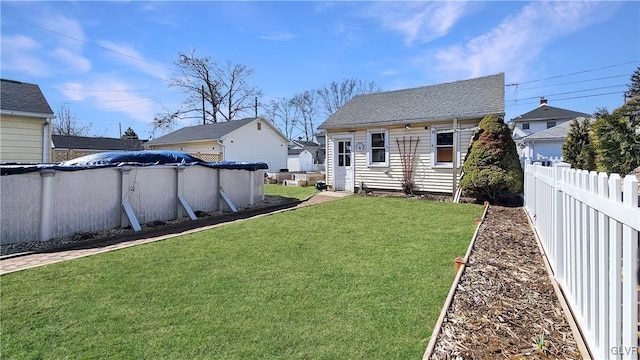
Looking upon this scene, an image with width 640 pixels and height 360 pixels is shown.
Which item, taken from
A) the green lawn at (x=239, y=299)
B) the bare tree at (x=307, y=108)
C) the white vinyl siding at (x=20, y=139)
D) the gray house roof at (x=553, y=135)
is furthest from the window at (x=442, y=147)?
the bare tree at (x=307, y=108)

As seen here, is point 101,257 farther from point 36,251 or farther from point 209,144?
point 209,144

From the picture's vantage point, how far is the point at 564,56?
1786 centimetres

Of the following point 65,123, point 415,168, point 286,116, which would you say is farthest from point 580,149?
point 65,123

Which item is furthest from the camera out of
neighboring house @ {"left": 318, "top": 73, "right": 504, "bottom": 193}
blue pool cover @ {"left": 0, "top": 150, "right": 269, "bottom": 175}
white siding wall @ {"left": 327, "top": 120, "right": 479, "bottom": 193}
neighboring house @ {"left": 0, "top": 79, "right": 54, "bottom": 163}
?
white siding wall @ {"left": 327, "top": 120, "right": 479, "bottom": 193}

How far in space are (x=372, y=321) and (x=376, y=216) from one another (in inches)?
203

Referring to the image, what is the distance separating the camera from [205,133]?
2316 cm

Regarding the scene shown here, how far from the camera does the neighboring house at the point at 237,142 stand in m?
21.3

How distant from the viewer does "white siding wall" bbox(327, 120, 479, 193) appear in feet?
36.0

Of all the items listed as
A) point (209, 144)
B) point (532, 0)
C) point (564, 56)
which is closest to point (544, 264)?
point (532, 0)

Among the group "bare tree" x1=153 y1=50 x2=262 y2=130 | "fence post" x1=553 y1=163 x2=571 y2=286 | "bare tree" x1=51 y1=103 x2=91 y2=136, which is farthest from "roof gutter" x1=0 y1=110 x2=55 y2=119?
"bare tree" x1=51 y1=103 x2=91 y2=136

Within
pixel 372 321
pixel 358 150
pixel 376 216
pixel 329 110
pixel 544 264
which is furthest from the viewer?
pixel 329 110

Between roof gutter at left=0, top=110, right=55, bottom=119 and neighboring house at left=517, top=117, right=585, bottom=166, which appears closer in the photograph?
roof gutter at left=0, top=110, right=55, bottom=119

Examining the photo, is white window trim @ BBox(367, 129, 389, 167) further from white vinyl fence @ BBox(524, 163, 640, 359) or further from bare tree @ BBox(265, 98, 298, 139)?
bare tree @ BBox(265, 98, 298, 139)

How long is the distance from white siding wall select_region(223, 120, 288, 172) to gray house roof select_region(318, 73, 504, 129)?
9.80 meters
